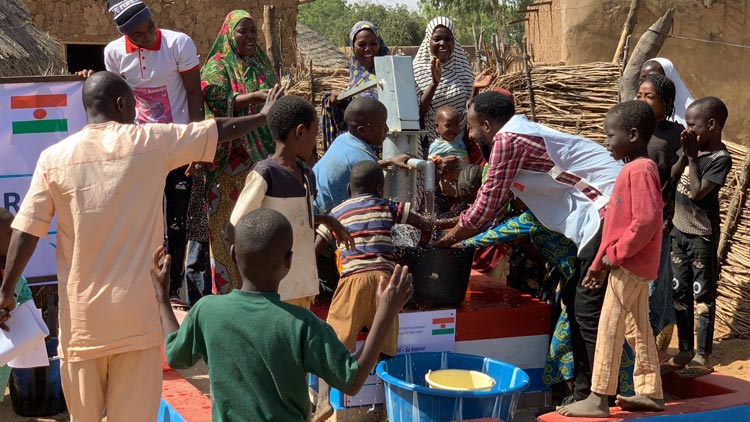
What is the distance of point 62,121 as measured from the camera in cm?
528

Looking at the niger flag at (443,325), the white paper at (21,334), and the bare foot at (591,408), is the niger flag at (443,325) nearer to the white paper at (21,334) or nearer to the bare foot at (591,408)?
the bare foot at (591,408)

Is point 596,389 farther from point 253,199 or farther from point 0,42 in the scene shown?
point 0,42

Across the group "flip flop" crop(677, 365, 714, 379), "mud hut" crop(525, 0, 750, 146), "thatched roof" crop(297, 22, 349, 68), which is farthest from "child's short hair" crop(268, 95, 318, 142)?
"thatched roof" crop(297, 22, 349, 68)

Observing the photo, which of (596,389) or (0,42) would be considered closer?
(596,389)

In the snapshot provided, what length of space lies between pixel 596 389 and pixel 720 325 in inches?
122

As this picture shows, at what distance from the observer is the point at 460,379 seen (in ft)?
13.8

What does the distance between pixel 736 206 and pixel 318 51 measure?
16367 millimetres

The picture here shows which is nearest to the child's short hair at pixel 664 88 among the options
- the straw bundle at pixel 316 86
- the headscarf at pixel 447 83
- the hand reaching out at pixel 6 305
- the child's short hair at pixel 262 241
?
the headscarf at pixel 447 83

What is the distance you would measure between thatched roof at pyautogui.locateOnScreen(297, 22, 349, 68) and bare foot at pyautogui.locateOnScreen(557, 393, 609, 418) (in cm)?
1670

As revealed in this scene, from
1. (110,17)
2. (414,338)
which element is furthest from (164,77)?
(110,17)

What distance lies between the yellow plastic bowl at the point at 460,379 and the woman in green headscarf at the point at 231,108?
1.71 meters

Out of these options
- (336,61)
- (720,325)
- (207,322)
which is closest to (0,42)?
(207,322)

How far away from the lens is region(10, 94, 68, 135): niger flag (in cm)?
519

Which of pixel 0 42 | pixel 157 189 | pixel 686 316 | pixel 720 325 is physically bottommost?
pixel 720 325
